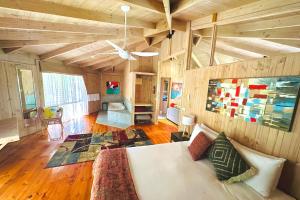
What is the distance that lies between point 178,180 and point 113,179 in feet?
2.49

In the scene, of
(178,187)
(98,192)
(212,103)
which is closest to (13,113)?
(98,192)

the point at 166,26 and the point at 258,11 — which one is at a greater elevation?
the point at 166,26

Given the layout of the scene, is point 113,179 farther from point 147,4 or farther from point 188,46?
point 188,46

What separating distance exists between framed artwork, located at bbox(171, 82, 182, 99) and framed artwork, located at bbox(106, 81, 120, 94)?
11.4ft

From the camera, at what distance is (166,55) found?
4344 millimetres

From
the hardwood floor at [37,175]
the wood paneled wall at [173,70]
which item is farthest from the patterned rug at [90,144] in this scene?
the wood paneled wall at [173,70]

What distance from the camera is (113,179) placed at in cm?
146

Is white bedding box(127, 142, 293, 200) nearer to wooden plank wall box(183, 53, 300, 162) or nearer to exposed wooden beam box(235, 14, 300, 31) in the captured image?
wooden plank wall box(183, 53, 300, 162)

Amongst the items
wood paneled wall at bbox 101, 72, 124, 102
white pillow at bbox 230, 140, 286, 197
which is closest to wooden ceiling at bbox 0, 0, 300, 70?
white pillow at bbox 230, 140, 286, 197

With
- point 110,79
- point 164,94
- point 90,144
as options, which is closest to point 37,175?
point 90,144

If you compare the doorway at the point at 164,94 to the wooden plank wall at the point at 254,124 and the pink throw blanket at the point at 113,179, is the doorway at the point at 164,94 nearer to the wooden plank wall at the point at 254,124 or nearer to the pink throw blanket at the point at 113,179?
the wooden plank wall at the point at 254,124

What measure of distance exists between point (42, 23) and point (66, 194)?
9.24 ft

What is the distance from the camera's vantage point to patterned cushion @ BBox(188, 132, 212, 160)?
1.90 metres

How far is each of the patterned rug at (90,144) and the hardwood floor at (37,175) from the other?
0.55ft
